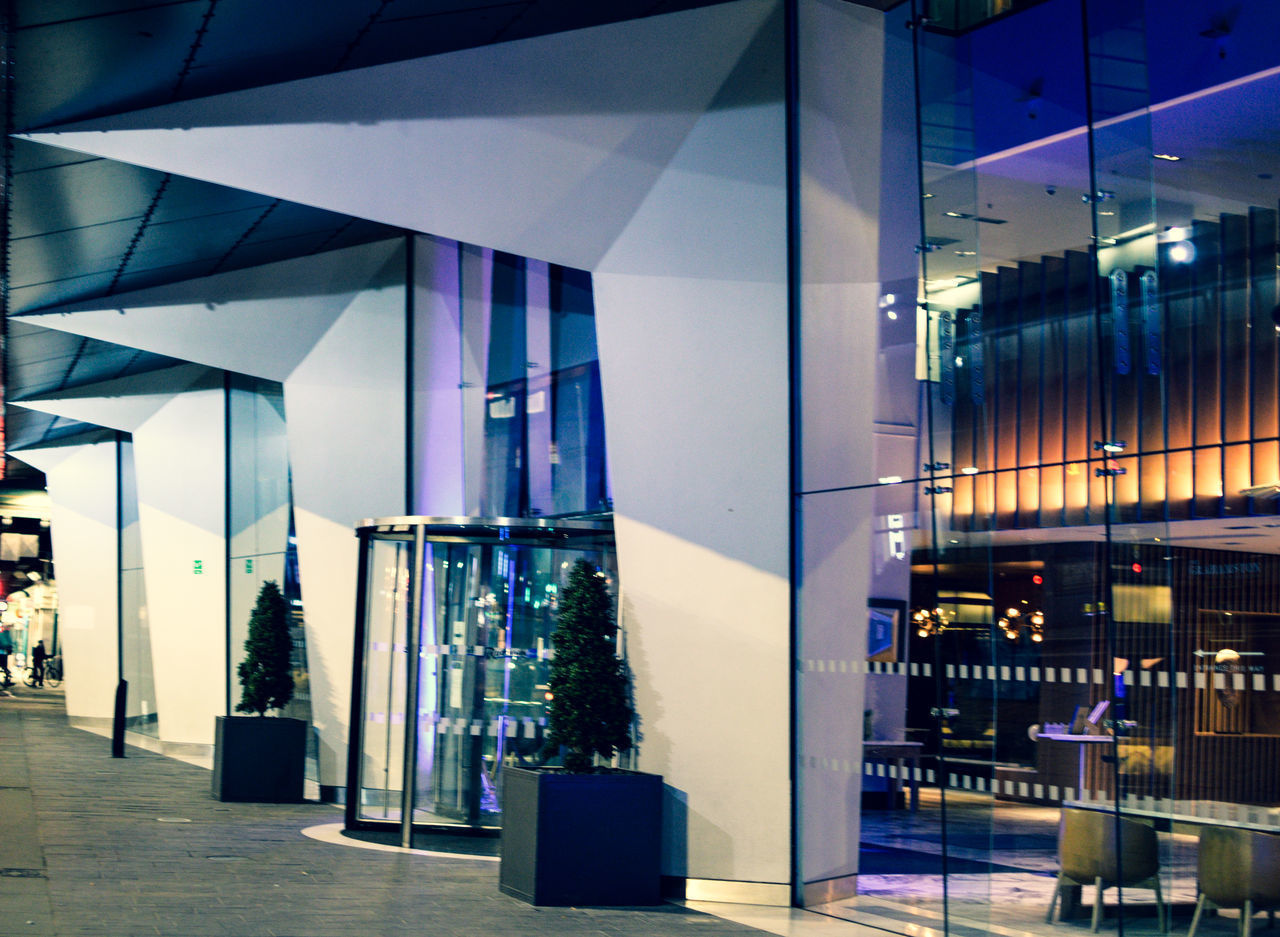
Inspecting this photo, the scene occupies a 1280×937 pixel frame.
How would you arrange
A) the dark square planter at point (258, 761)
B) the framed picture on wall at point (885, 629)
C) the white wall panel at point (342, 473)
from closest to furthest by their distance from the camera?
the framed picture on wall at point (885, 629), the dark square planter at point (258, 761), the white wall panel at point (342, 473)

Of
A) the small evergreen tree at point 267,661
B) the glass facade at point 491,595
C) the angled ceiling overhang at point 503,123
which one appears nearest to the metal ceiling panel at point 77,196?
the angled ceiling overhang at point 503,123

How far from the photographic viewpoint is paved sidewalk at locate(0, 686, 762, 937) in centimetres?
781

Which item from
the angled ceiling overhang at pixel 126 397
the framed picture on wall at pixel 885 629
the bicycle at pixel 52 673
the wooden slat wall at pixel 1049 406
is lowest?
the bicycle at pixel 52 673

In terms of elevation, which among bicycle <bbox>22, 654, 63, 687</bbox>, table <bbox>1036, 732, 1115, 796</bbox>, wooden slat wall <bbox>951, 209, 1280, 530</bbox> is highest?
wooden slat wall <bbox>951, 209, 1280, 530</bbox>

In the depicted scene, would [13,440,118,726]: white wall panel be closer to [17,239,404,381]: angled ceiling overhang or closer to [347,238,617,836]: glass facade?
[17,239,404,381]: angled ceiling overhang

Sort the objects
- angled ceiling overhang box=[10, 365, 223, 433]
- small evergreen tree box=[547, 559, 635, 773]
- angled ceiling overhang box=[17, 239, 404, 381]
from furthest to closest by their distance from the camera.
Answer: angled ceiling overhang box=[10, 365, 223, 433]
angled ceiling overhang box=[17, 239, 404, 381]
small evergreen tree box=[547, 559, 635, 773]

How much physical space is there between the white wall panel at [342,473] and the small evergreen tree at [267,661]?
0.95 feet

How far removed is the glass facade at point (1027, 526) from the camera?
7004 millimetres

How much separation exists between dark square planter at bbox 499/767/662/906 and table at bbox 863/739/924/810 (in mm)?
1412

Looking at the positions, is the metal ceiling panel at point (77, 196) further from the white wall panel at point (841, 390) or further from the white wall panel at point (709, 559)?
the white wall panel at point (841, 390)

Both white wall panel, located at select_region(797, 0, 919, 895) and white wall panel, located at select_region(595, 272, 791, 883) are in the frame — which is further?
white wall panel, located at select_region(595, 272, 791, 883)

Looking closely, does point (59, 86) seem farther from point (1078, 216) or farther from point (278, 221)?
point (1078, 216)

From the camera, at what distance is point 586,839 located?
8.89m

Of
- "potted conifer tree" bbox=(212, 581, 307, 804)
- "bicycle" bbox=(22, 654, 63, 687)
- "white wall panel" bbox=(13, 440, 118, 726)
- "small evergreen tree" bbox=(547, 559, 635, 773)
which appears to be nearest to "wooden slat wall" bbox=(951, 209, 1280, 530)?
"small evergreen tree" bbox=(547, 559, 635, 773)
